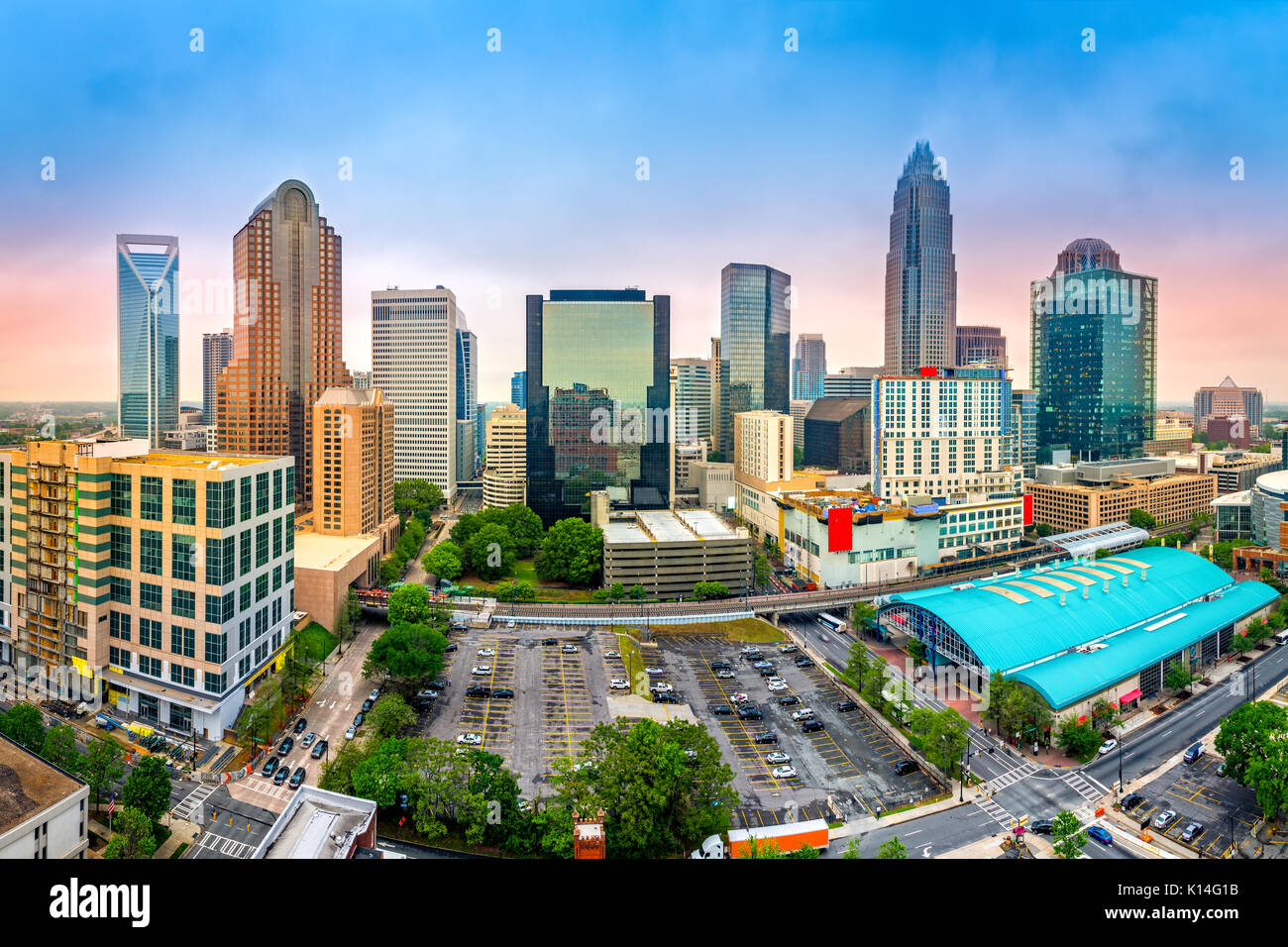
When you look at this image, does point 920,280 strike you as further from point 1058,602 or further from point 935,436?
point 1058,602

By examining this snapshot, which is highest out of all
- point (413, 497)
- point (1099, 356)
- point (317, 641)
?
point (1099, 356)

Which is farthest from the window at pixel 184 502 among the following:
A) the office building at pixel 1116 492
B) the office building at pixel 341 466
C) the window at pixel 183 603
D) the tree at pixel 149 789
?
the office building at pixel 1116 492

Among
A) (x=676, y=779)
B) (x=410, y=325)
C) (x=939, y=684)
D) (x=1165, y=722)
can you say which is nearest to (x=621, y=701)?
(x=676, y=779)

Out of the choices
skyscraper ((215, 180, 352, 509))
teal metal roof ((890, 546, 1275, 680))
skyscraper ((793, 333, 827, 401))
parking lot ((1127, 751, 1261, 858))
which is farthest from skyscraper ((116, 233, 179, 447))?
skyscraper ((793, 333, 827, 401))

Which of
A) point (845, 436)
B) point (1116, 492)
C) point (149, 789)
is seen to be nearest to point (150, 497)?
point (149, 789)

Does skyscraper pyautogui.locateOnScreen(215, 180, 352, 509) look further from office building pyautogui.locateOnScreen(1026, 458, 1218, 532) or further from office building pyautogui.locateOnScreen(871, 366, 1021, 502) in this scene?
office building pyautogui.locateOnScreen(1026, 458, 1218, 532)
